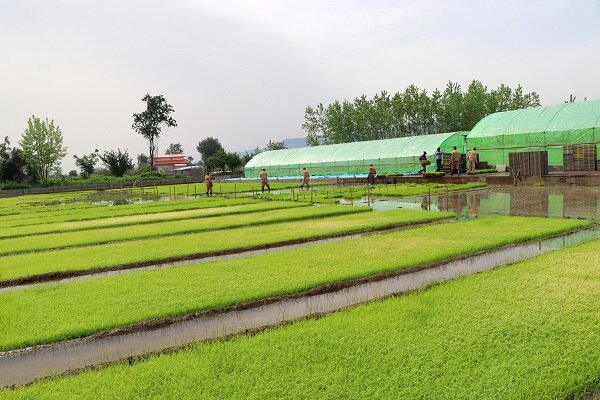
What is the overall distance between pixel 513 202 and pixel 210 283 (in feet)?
48.5

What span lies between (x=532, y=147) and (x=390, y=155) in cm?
1331

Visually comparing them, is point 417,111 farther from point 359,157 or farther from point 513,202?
point 513,202

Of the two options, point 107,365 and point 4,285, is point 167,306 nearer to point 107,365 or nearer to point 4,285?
point 107,365

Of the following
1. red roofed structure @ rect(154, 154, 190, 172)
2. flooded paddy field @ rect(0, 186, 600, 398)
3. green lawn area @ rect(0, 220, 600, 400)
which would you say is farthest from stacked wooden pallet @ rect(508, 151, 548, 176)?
red roofed structure @ rect(154, 154, 190, 172)

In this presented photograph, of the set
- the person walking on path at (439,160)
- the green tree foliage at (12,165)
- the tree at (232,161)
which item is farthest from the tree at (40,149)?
the person walking on path at (439,160)

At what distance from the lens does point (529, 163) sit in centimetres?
2650

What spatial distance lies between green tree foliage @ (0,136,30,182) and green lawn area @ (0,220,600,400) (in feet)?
212

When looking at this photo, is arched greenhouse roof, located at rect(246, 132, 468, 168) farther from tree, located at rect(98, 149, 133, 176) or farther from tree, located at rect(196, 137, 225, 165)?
tree, located at rect(196, 137, 225, 165)

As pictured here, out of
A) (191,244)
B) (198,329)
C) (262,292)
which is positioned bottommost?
(198,329)

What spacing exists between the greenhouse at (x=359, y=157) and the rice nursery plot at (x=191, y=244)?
79.6ft

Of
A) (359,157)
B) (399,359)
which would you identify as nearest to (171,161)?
(359,157)

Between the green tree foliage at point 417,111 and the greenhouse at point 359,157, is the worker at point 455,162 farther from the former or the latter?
the green tree foliage at point 417,111

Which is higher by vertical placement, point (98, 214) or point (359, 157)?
point (359, 157)

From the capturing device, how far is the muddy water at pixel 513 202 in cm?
1566
